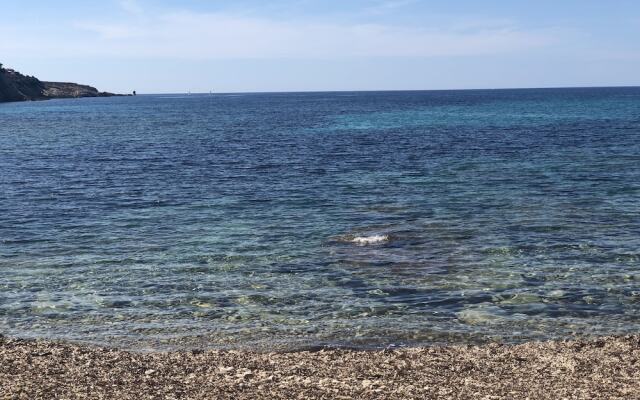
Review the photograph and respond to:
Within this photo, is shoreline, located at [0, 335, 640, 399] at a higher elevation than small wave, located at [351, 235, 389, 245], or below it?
higher

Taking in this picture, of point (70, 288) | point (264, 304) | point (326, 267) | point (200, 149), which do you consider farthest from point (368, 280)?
point (200, 149)

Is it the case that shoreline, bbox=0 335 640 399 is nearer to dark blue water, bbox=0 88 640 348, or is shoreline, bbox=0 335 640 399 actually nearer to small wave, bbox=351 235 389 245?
dark blue water, bbox=0 88 640 348

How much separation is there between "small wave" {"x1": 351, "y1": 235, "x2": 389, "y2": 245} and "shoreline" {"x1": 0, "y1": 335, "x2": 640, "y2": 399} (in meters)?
11.1

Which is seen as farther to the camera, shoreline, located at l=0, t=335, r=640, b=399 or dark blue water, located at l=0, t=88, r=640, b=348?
dark blue water, located at l=0, t=88, r=640, b=348

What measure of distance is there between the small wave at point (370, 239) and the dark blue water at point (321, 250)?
0.30 feet

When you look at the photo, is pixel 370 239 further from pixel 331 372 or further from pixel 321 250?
pixel 331 372

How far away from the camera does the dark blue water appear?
59.8 ft

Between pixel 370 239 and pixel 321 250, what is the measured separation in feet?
7.99

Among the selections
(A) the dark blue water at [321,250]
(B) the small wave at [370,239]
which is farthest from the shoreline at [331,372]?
(B) the small wave at [370,239]

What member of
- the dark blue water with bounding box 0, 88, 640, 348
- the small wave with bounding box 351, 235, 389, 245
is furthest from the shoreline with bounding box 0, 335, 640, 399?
the small wave with bounding box 351, 235, 389, 245

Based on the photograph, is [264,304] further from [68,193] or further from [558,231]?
[68,193]

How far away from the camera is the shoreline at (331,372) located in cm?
1247

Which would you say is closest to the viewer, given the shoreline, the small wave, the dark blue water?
the shoreline

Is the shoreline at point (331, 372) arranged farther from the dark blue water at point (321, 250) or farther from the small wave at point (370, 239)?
the small wave at point (370, 239)
